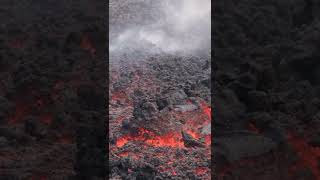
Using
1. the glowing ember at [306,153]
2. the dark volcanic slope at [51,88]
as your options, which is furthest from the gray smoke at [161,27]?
the glowing ember at [306,153]

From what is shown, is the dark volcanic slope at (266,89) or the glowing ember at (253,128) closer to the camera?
the dark volcanic slope at (266,89)

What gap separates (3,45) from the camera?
289 inches

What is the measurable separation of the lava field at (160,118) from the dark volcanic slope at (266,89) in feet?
0.79

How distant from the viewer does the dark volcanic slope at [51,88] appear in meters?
5.83

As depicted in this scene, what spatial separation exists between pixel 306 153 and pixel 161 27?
3475 mm

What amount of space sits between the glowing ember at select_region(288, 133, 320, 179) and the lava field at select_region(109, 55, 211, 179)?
112 centimetres

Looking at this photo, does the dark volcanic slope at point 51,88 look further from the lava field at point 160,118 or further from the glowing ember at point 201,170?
the glowing ember at point 201,170

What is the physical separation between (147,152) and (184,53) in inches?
90.6

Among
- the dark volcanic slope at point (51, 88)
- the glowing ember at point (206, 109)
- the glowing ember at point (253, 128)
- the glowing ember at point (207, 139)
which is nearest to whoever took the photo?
the dark volcanic slope at point (51, 88)

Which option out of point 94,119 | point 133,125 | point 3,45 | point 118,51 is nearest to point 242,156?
point 133,125

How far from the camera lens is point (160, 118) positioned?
20.9 ft

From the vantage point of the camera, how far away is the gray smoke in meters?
7.80

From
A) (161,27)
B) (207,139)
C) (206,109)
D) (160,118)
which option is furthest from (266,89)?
(161,27)

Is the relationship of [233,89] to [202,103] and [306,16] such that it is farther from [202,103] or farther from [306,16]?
[306,16]
